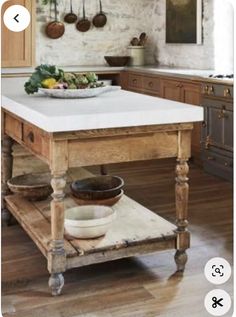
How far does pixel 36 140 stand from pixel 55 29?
454 cm

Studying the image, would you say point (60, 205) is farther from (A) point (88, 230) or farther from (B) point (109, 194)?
(B) point (109, 194)

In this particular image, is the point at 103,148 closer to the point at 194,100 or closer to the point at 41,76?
the point at 41,76

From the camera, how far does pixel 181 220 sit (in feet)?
9.27

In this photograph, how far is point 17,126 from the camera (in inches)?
122

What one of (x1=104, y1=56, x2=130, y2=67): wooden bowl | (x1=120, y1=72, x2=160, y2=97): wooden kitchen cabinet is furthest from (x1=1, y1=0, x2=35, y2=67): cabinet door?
(x1=120, y1=72, x2=160, y2=97): wooden kitchen cabinet

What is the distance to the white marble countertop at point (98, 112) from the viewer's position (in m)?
2.40

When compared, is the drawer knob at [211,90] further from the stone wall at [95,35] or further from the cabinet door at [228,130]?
the stone wall at [95,35]

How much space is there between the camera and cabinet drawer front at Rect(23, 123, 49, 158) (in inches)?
101

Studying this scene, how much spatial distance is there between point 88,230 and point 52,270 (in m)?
0.26

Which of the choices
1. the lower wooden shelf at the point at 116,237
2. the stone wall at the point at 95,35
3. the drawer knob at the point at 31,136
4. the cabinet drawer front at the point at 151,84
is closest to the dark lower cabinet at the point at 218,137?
the cabinet drawer front at the point at 151,84

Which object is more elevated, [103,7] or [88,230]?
[103,7]

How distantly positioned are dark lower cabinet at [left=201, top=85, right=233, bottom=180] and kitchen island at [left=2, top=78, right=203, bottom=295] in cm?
198

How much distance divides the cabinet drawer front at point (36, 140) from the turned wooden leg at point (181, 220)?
2.26 ft

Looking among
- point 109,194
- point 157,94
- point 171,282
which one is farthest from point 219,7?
point 171,282
